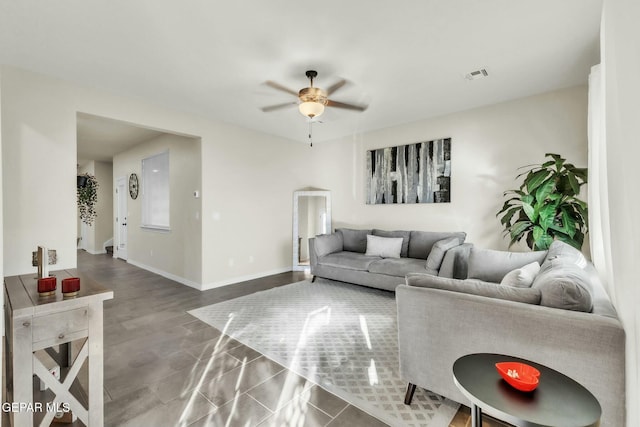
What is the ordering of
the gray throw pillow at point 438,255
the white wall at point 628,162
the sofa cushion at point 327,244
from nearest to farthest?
the white wall at point 628,162, the gray throw pillow at point 438,255, the sofa cushion at point 327,244

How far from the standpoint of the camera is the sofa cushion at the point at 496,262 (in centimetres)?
287

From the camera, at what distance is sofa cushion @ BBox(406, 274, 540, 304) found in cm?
156

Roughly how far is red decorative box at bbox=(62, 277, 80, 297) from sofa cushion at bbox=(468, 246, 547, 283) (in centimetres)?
334

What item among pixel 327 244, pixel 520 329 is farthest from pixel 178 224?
pixel 520 329

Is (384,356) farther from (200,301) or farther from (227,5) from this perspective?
(227,5)

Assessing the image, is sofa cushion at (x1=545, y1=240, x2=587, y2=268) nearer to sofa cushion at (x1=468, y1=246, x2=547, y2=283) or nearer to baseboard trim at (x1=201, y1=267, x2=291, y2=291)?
sofa cushion at (x1=468, y1=246, x2=547, y2=283)

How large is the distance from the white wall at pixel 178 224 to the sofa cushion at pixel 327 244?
74.1 inches

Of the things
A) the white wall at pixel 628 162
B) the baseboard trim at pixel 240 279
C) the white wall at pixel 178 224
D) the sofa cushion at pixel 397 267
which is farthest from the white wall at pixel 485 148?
the white wall at pixel 628 162

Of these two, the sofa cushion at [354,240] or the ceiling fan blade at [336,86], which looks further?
the sofa cushion at [354,240]

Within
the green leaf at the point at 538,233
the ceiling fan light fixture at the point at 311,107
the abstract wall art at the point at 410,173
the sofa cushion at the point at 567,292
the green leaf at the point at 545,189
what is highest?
the ceiling fan light fixture at the point at 311,107

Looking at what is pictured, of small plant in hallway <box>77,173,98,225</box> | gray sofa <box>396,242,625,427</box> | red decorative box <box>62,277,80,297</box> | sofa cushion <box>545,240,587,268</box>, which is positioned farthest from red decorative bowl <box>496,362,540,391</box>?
Answer: small plant in hallway <box>77,173,98,225</box>

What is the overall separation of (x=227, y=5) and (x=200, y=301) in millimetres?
3392

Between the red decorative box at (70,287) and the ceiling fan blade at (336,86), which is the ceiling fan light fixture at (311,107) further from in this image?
the red decorative box at (70,287)

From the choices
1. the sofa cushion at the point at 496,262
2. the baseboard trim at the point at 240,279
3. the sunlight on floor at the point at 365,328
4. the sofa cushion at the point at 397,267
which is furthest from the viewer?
the baseboard trim at the point at 240,279
